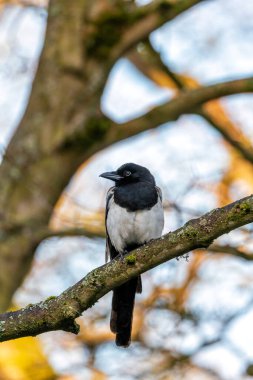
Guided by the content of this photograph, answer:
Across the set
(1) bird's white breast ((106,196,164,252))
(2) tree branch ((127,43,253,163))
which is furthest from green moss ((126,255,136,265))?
(2) tree branch ((127,43,253,163))

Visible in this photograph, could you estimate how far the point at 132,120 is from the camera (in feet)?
29.2

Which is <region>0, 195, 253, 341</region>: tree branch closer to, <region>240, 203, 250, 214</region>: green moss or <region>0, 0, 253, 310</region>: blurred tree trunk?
<region>240, 203, 250, 214</region>: green moss

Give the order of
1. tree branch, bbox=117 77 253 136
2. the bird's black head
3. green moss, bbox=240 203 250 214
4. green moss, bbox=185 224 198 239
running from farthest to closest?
tree branch, bbox=117 77 253 136, the bird's black head, green moss, bbox=185 224 198 239, green moss, bbox=240 203 250 214

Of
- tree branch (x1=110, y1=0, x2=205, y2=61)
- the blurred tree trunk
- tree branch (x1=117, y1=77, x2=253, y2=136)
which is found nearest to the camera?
tree branch (x1=117, y1=77, x2=253, y2=136)

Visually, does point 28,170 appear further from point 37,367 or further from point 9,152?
point 37,367

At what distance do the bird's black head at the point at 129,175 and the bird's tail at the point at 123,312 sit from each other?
93cm

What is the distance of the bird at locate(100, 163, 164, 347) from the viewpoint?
5875mm

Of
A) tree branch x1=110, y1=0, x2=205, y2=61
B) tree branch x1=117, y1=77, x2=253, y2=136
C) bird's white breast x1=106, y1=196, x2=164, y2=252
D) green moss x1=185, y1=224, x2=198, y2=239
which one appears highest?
tree branch x1=110, y1=0, x2=205, y2=61

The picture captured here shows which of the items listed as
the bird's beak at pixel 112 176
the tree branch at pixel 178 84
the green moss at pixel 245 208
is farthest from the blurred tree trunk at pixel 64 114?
the green moss at pixel 245 208

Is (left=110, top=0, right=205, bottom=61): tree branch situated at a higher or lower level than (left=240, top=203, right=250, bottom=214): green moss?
higher

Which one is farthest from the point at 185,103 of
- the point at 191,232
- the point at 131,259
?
the point at 191,232

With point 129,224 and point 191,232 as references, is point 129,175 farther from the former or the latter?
point 191,232

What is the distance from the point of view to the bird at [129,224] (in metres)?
5.88

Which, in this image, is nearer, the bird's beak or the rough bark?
the bird's beak
